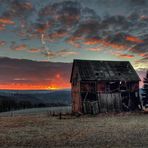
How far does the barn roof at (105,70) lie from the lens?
46281mm

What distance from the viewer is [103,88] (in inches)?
1805

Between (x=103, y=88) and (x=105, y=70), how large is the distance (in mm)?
3967

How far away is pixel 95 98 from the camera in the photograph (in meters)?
45.5

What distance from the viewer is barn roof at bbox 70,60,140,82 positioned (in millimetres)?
46281

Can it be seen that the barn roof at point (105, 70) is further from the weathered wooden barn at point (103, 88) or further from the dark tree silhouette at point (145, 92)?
the dark tree silhouette at point (145, 92)

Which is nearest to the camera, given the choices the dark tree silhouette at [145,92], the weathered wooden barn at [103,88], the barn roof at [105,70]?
the weathered wooden barn at [103,88]

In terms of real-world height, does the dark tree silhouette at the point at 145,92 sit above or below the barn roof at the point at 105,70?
below

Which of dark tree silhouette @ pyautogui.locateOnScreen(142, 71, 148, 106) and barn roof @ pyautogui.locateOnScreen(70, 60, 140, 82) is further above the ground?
barn roof @ pyautogui.locateOnScreen(70, 60, 140, 82)

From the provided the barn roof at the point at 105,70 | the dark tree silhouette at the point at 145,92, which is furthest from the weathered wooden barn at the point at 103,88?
the dark tree silhouette at the point at 145,92

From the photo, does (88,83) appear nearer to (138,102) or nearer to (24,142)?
(138,102)

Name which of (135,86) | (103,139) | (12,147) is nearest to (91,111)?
(135,86)

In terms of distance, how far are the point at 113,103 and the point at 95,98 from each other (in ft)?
10.7

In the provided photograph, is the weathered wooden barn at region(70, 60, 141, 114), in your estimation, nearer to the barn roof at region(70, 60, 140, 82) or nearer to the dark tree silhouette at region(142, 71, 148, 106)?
the barn roof at region(70, 60, 140, 82)

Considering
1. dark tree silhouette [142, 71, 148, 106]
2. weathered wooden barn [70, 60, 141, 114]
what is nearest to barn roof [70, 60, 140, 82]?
weathered wooden barn [70, 60, 141, 114]
